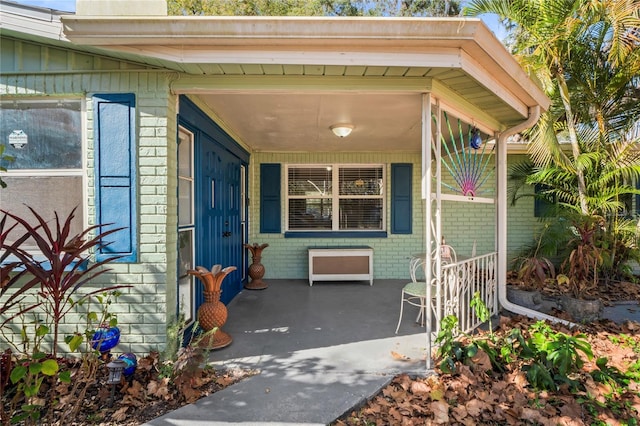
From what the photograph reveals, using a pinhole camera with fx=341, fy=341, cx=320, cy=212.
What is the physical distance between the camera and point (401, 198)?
6137mm

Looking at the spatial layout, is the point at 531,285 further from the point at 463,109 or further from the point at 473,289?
the point at 463,109

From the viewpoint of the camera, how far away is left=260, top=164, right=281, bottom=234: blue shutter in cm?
609

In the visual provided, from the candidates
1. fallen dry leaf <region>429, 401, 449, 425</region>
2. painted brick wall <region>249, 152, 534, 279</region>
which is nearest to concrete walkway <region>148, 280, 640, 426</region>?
fallen dry leaf <region>429, 401, 449, 425</region>

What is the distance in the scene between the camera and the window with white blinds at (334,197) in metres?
6.24

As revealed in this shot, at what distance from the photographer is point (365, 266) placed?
5.72 m

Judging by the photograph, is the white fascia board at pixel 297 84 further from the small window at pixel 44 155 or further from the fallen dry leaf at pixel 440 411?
the fallen dry leaf at pixel 440 411

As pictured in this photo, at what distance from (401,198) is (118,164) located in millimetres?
4588

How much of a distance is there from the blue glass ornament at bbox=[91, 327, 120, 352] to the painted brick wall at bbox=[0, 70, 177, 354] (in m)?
0.28

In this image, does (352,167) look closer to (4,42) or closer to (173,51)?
(173,51)

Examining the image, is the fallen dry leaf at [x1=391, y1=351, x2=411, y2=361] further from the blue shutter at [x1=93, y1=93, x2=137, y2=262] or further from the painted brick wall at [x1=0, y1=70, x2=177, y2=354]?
the blue shutter at [x1=93, y1=93, x2=137, y2=262]

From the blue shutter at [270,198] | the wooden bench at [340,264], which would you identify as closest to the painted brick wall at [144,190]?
the wooden bench at [340,264]

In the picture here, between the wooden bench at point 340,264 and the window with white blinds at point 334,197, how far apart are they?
648 mm

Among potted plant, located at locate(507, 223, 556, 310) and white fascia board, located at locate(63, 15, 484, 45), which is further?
potted plant, located at locate(507, 223, 556, 310)

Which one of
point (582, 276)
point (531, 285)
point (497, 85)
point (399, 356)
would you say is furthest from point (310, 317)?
point (582, 276)
